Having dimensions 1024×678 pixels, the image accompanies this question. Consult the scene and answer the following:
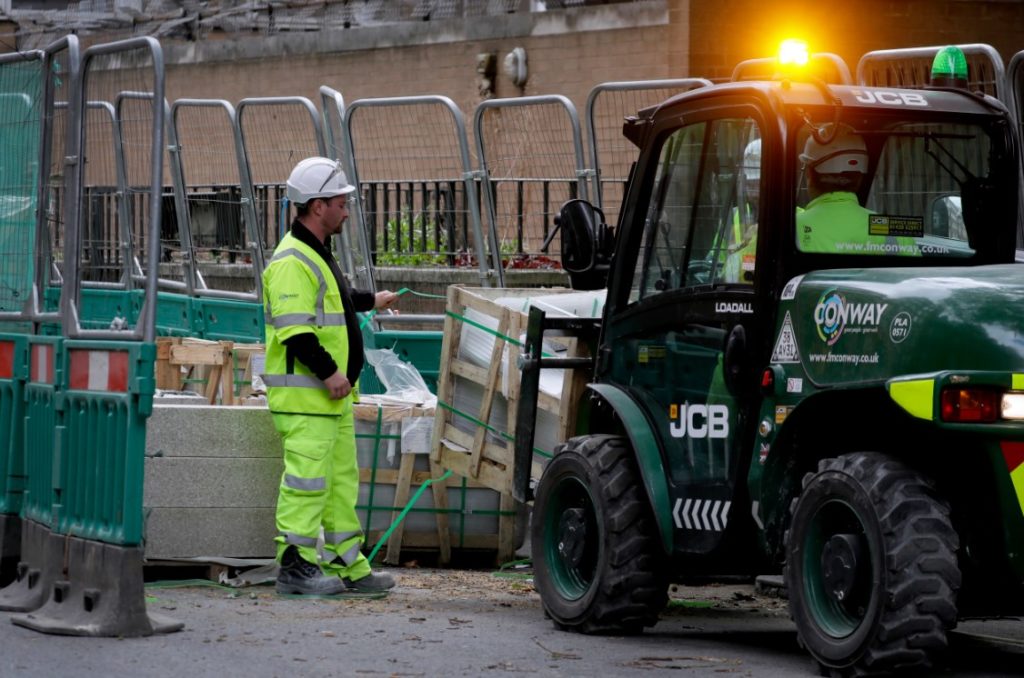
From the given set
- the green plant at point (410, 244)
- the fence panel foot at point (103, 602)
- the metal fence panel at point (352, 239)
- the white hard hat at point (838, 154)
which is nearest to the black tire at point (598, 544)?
the white hard hat at point (838, 154)

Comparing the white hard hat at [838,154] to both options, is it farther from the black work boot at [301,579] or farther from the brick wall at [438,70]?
the brick wall at [438,70]

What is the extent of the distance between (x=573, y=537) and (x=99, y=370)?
6.95 feet

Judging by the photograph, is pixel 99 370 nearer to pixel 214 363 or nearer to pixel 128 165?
pixel 128 165

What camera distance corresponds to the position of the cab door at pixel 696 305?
23.9ft

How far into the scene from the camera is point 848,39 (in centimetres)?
1989

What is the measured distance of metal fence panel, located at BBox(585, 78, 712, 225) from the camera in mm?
13304

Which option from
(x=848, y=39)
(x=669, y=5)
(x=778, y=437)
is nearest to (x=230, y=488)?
(x=778, y=437)

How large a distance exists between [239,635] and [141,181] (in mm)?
6560

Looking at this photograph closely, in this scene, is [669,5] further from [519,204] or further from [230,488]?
[230,488]

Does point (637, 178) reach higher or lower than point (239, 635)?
higher

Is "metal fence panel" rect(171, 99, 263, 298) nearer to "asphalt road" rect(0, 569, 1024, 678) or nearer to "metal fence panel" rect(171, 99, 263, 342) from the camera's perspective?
"metal fence panel" rect(171, 99, 263, 342)

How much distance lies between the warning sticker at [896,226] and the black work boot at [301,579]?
324 centimetres

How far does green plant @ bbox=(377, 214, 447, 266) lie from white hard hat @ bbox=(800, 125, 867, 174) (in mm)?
7300

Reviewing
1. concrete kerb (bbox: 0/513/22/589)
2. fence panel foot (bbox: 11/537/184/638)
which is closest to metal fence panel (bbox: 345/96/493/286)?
concrete kerb (bbox: 0/513/22/589)
